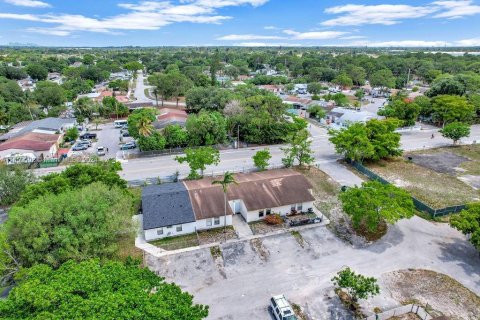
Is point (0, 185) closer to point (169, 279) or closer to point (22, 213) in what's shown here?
point (22, 213)

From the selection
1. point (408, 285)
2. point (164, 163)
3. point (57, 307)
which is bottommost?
point (408, 285)

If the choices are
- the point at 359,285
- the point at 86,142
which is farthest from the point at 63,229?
the point at 86,142

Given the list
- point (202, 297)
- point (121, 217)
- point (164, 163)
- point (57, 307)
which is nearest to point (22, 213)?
point (121, 217)

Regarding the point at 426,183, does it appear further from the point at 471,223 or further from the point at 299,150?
the point at 299,150

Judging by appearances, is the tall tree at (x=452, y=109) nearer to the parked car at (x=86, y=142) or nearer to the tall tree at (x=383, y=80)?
the tall tree at (x=383, y=80)

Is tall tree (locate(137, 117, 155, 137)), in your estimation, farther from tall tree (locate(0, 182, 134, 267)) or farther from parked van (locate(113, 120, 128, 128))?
tall tree (locate(0, 182, 134, 267))

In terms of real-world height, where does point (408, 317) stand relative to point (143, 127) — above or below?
below
